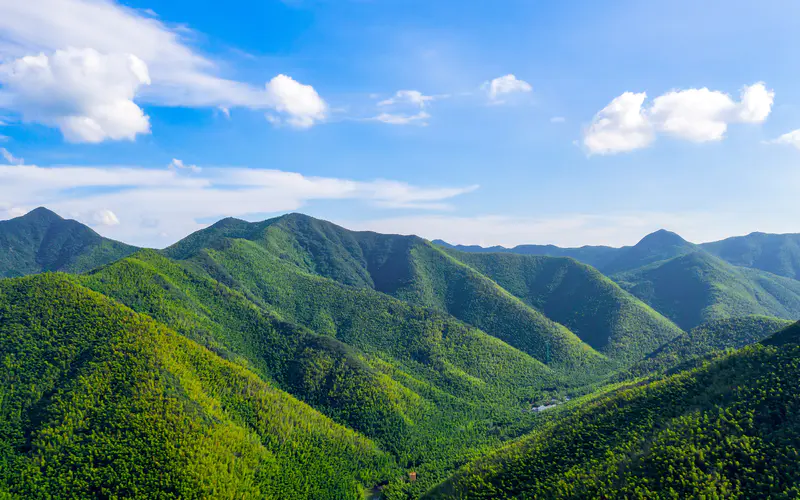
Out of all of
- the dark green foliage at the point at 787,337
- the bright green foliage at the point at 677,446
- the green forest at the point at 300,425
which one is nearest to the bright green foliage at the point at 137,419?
the green forest at the point at 300,425

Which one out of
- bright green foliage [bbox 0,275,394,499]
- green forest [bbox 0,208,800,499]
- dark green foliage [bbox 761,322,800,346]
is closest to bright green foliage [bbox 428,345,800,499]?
green forest [bbox 0,208,800,499]

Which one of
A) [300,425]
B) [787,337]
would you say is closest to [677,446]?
[787,337]

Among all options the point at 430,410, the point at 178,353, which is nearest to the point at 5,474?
the point at 178,353

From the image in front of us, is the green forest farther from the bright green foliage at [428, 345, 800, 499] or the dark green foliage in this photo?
the dark green foliage

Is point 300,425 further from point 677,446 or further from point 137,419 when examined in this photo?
point 677,446

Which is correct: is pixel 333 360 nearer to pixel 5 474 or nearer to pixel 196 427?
pixel 196 427
